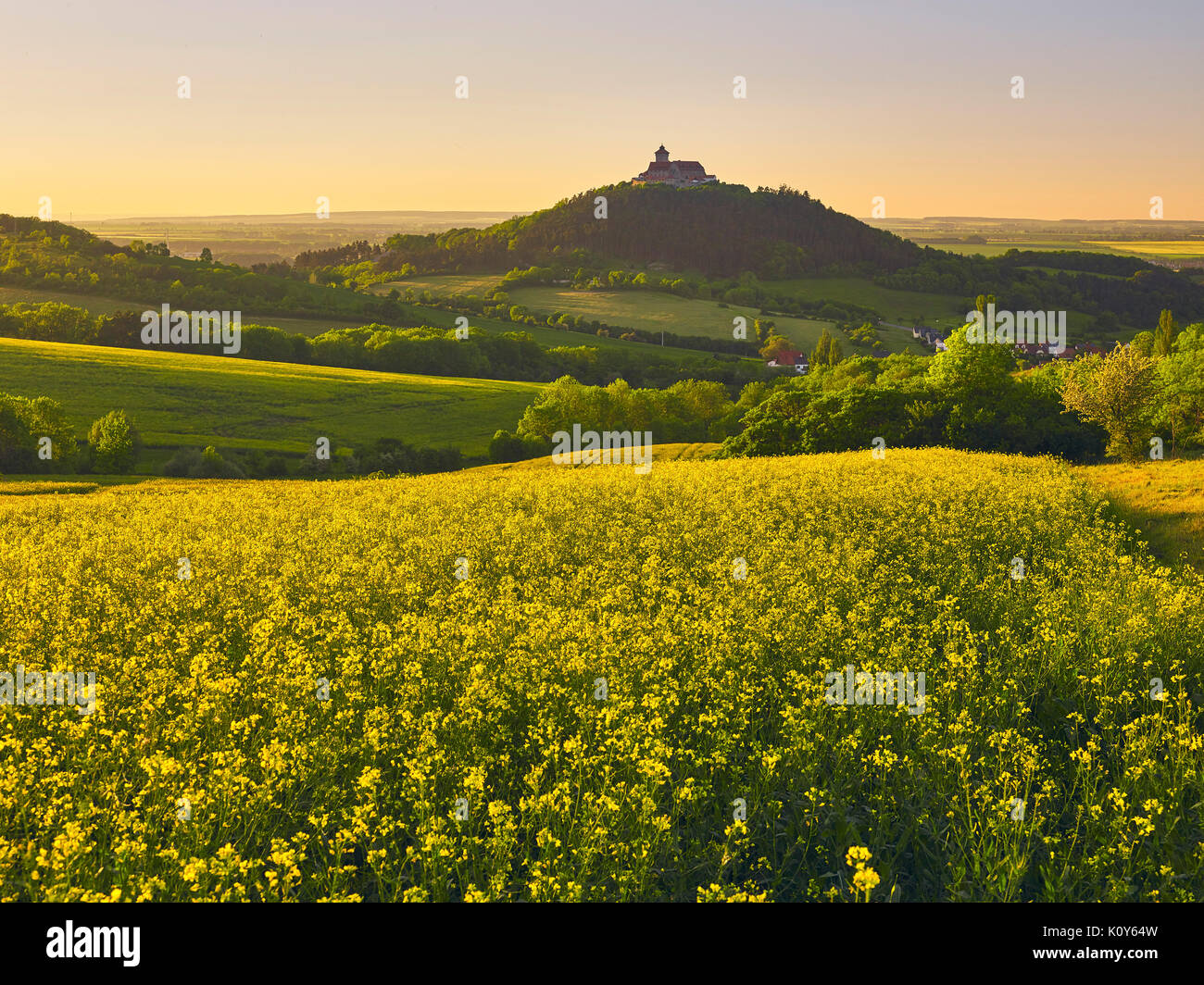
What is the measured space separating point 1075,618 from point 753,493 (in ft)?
38.8

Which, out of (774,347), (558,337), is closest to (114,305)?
(558,337)

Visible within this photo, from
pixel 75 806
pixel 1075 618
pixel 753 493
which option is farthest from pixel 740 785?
pixel 753 493

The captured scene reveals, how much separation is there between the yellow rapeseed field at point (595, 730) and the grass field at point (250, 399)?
255ft

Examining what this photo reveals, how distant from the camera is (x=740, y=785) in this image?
288 inches

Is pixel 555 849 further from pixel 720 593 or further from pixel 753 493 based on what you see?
pixel 753 493

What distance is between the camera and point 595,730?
25.7 feet

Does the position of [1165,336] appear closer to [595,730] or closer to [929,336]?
[929,336]

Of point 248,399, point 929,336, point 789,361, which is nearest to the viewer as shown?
point 248,399

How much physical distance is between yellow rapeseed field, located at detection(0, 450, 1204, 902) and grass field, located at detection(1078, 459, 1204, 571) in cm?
782

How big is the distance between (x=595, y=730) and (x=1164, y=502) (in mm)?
25679

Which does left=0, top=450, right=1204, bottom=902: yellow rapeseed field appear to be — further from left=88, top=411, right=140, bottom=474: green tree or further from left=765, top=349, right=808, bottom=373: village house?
left=765, top=349, right=808, bottom=373: village house

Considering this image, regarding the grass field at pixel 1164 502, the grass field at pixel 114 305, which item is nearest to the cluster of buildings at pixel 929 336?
the grass field at pixel 114 305

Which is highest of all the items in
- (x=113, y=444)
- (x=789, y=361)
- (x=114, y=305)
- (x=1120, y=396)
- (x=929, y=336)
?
(x=114, y=305)

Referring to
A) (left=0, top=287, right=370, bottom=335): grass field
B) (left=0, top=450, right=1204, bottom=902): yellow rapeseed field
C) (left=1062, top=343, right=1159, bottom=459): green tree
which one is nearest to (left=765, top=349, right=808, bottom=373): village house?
(left=0, top=287, right=370, bottom=335): grass field
